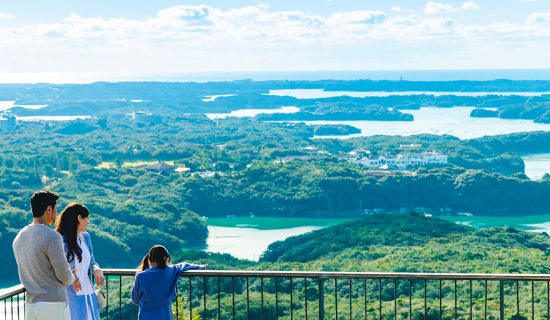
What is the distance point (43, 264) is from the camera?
4.09m

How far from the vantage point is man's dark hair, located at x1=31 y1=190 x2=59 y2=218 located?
4020 mm

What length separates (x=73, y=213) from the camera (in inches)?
171

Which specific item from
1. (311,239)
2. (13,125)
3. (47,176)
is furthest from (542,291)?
(13,125)

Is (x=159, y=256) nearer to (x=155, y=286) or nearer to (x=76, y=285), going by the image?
(x=155, y=286)

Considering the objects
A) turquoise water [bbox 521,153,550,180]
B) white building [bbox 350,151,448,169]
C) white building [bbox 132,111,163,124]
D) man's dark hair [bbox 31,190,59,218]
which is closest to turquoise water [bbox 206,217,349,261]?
white building [bbox 350,151,448,169]

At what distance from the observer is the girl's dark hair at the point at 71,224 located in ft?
14.2

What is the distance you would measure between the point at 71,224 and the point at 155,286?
1.73 feet

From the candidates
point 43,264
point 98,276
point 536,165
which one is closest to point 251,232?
point 536,165

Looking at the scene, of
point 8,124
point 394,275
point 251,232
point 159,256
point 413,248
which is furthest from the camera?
point 8,124

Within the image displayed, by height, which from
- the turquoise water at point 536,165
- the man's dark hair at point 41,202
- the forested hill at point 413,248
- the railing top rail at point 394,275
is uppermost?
the man's dark hair at point 41,202

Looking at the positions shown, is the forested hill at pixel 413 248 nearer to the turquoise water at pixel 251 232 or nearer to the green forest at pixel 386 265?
the green forest at pixel 386 265

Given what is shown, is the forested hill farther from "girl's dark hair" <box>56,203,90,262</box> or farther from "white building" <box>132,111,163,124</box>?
"white building" <box>132,111,163,124</box>

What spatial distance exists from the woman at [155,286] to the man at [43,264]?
43cm

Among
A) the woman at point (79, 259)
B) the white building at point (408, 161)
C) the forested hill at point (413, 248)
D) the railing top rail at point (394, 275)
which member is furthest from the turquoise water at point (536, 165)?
the woman at point (79, 259)
